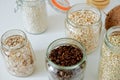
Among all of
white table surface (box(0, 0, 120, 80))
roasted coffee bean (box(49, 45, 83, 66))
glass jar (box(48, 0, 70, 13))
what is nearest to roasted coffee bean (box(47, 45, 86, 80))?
roasted coffee bean (box(49, 45, 83, 66))

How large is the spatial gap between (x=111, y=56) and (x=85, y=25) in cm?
19

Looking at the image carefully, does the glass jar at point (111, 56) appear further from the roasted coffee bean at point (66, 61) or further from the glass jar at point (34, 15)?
the glass jar at point (34, 15)

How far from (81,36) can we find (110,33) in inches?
5.3

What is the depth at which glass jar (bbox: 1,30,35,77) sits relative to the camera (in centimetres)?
87

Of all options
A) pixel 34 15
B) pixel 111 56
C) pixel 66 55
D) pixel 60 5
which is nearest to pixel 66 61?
pixel 66 55

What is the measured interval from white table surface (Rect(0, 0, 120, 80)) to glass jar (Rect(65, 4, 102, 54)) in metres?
0.07

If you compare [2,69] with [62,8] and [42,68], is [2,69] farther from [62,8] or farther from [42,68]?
[62,8]

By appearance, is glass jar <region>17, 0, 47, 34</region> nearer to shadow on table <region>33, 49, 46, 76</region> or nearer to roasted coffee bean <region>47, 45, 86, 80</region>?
shadow on table <region>33, 49, 46, 76</region>

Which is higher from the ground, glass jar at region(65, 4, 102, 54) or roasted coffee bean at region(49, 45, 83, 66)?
glass jar at region(65, 4, 102, 54)

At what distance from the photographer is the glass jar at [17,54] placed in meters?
0.87

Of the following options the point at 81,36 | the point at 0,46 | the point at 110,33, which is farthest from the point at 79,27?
the point at 0,46

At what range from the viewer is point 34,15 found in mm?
994

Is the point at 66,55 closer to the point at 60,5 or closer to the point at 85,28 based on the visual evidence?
the point at 85,28

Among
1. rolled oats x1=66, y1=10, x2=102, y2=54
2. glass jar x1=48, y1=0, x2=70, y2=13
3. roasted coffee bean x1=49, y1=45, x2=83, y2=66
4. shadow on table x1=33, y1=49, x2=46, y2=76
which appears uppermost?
glass jar x1=48, y1=0, x2=70, y2=13
